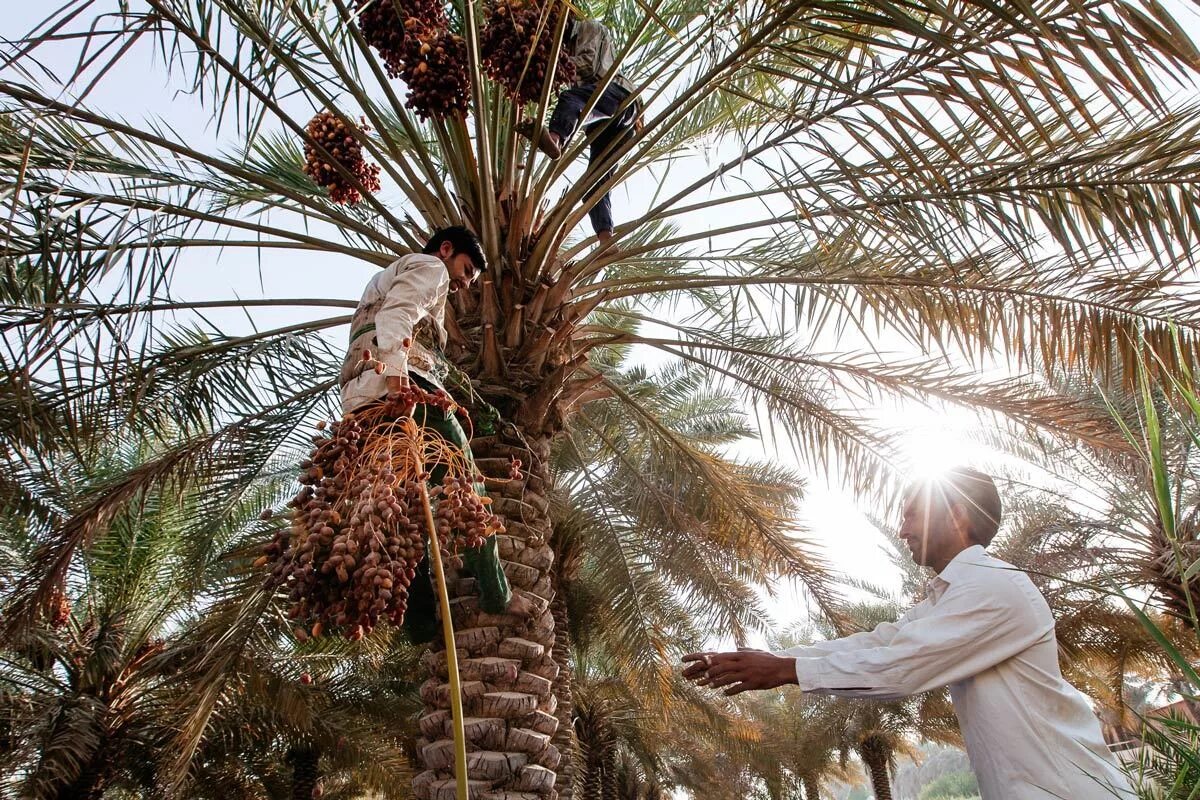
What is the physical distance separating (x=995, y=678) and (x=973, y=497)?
24.8 inches

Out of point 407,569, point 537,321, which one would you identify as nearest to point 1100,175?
point 537,321

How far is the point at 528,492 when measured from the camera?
4.71 meters

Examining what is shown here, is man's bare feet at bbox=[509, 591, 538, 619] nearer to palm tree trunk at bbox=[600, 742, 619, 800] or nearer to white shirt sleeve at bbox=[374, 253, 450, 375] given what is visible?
white shirt sleeve at bbox=[374, 253, 450, 375]

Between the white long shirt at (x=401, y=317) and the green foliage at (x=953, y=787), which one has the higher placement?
the white long shirt at (x=401, y=317)

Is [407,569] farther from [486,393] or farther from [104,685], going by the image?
[104,685]

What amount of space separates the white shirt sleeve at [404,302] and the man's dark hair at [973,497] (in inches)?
69.4

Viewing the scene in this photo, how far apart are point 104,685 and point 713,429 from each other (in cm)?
909

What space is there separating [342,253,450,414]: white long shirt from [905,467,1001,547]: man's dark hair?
5.78 ft

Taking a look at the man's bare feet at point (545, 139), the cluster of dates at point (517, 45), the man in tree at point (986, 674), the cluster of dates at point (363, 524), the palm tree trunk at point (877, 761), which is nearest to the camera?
the cluster of dates at point (363, 524)

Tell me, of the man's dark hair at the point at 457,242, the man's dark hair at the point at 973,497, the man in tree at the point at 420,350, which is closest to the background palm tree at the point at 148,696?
the man in tree at the point at 420,350

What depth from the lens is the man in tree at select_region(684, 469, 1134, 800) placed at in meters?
2.23

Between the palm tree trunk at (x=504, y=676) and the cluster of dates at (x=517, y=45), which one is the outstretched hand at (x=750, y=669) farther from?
the cluster of dates at (x=517, y=45)

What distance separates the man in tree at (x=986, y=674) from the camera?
223 cm

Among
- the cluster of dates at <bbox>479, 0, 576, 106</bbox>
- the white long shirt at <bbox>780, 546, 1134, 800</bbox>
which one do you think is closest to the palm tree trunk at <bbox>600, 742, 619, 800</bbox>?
the cluster of dates at <bbox>479, 0, 576, 106</bbox>
